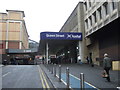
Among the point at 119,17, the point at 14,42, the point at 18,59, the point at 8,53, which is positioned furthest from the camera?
the point at 14,42

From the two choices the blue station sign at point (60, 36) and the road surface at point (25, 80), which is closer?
the road surface at point (25, 80)

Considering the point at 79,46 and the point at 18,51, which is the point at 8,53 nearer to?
the point at 18,51

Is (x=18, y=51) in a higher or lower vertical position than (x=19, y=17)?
lower

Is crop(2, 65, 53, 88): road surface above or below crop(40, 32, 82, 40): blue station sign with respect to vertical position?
below

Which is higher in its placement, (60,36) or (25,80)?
(60,36)

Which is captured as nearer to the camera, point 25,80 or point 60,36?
point 25,80

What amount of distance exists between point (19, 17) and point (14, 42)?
1081 cm

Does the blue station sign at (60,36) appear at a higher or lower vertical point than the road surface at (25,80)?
higher

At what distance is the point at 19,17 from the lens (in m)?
78.5

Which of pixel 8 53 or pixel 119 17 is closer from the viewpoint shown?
pixel 119 17

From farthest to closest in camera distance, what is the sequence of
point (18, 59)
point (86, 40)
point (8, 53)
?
point (8, 53) → point (18, 59) → point (86, 40)

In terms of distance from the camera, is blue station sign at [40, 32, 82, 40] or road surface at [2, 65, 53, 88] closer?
road surface at [2, 65, 53, 88]

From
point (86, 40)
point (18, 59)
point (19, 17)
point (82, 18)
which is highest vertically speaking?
point (19, 17)

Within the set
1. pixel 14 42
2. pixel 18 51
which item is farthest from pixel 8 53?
pixel 14 42
